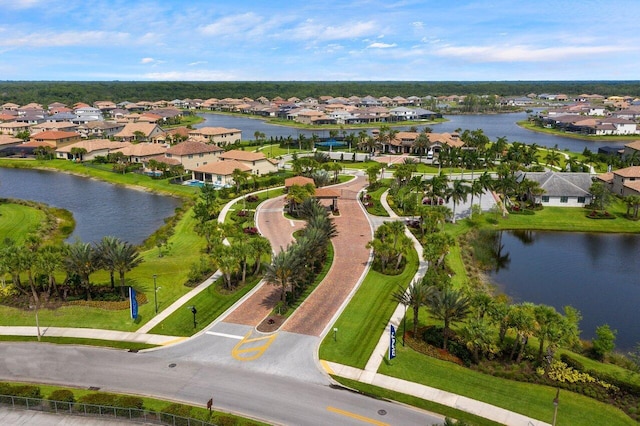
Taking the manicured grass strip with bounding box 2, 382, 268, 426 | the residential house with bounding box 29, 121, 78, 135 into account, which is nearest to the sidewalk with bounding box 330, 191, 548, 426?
the manicured grass strip with bounding box 2, 382, 268, 426

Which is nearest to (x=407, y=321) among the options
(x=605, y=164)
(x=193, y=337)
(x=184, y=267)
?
(x=193, y=337)

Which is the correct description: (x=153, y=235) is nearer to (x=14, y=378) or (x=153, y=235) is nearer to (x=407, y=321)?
(x=14, y=378)

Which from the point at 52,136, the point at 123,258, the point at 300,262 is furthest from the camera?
the point at 52,136

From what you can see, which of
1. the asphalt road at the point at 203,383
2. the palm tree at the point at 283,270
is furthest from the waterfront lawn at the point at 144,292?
the palm tree at the point at 283,270

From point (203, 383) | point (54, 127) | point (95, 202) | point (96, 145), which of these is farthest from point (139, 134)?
point (203, 383)

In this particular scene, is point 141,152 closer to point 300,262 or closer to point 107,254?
point 107,254

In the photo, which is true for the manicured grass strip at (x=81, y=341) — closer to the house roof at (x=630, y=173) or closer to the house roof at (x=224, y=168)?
the house roof at (x=224, y=168)
